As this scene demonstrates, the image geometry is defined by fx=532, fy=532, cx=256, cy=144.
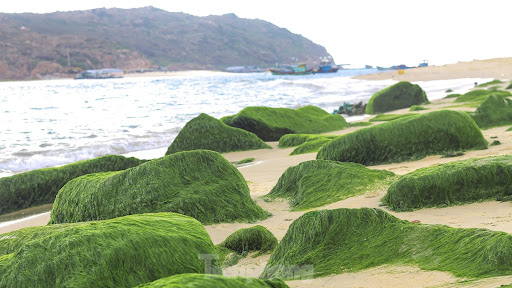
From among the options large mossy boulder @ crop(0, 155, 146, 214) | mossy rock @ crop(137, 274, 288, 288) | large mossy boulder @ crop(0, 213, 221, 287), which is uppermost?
mossy rock @ crop(137, 274, 288, 288)

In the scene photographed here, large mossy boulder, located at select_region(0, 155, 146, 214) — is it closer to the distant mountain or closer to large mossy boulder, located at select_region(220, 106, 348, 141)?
large mossy boulder, located at select_region(220, 106, 348, 141)

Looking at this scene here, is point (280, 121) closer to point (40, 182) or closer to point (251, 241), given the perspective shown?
point (40, 182)

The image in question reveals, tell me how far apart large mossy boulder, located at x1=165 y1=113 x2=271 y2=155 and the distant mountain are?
336 feet

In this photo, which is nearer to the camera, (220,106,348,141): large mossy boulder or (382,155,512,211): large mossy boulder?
(382,155,512,211): large mossy boulder

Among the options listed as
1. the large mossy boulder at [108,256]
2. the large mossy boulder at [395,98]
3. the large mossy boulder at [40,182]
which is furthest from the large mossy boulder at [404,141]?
the large mossy boulder at [395,98]

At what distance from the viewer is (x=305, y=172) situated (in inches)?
238

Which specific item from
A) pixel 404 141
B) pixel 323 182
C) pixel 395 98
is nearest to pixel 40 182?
pixel 323 182

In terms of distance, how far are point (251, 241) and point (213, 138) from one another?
6.80m

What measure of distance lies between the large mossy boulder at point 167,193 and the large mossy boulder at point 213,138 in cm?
531

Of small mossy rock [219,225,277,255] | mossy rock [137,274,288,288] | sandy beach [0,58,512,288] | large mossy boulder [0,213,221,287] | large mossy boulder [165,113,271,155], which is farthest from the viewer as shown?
large mossy boulder [165,113,271,155]

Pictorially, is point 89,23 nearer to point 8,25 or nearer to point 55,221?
point 8,25

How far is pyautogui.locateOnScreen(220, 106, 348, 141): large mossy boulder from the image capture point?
39.8ft

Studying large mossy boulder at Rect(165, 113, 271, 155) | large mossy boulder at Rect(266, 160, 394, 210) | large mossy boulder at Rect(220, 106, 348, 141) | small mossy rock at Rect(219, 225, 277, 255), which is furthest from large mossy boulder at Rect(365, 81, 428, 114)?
small mossy rock at Rect(219, 225, 277, 255)

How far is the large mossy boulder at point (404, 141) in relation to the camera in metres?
7.20
